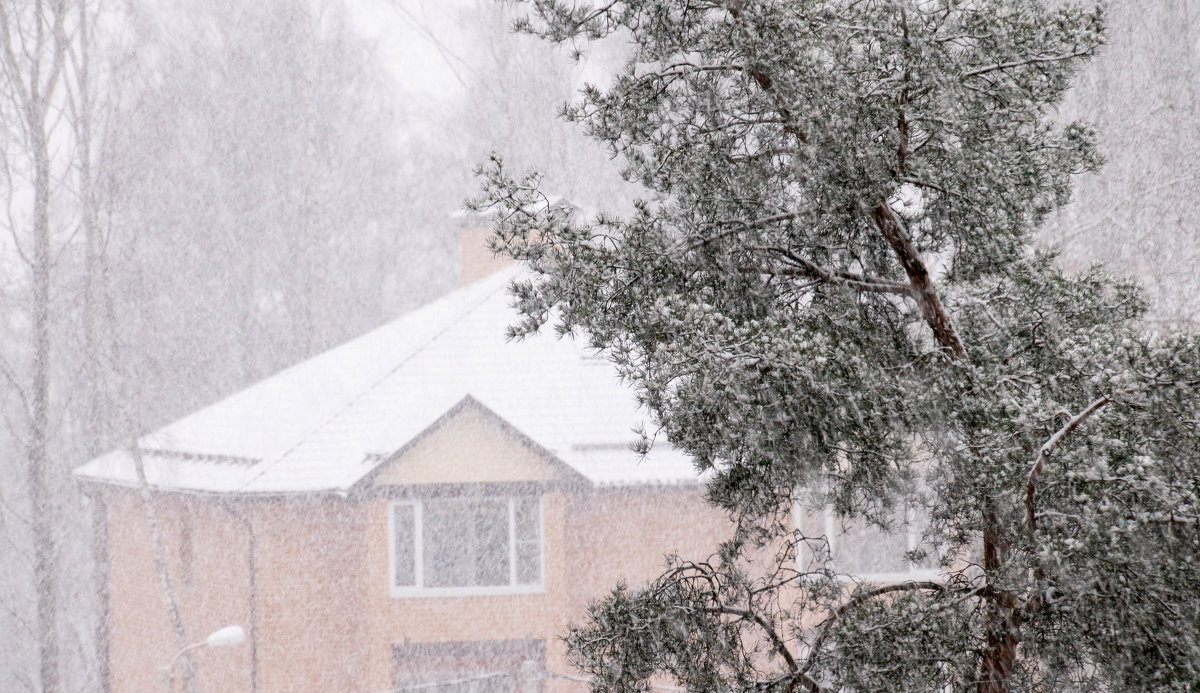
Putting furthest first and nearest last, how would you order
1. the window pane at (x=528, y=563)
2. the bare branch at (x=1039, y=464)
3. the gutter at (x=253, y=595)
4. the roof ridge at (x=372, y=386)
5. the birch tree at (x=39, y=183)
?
the birch tree at (x=39, y=183) → the window pane at (x=528, y=563) → the roof ridge at (x=372, y=386) → the gutter at (x=253, y=595) → the bare branch at (x=1039, y=464)

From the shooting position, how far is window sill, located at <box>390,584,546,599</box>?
14695 mm

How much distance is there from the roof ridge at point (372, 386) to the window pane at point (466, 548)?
220 centimetres

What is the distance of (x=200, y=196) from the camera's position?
91.0ft

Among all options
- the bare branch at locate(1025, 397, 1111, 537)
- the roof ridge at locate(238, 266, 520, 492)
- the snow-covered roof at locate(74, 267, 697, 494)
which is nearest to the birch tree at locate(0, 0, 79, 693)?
the snow-covered roof at locate(74, 267, 697, 494)

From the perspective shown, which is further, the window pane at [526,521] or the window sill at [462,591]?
the window pane at [526,521]

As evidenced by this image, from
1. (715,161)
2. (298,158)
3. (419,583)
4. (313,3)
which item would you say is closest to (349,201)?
(298,158)

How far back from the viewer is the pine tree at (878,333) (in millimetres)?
4020

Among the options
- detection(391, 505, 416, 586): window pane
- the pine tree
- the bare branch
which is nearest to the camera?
the bare branch

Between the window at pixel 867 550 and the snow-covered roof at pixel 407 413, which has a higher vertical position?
the snow-covered roof at pixel 407 413

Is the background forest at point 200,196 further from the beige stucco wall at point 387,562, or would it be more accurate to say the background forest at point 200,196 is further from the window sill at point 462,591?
the window sill at point 462,591

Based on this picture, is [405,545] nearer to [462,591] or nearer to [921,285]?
[462,591]

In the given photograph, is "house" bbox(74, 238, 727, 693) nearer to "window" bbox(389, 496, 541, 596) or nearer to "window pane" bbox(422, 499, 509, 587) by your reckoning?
"window" bbox(389, 496, 541, 596)

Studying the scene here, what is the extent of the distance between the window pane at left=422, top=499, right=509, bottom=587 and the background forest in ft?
18.7

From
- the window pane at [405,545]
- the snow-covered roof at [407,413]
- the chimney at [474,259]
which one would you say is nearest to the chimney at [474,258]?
the chimney at [474,259]
